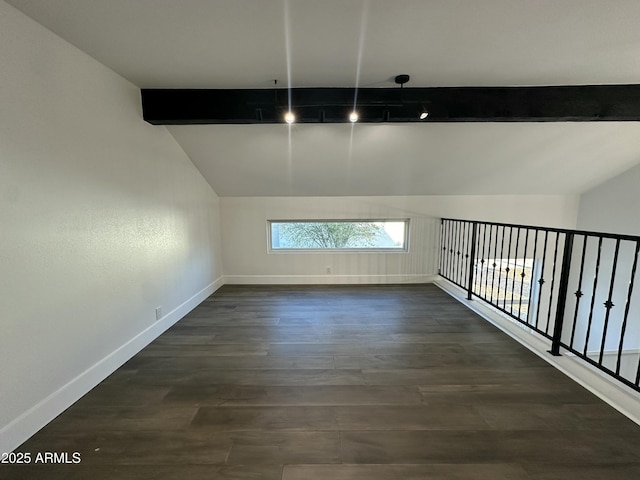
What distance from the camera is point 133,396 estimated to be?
1.93 m

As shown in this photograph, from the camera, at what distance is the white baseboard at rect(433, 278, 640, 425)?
1748mm

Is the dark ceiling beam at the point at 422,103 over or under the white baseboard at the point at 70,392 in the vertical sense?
over

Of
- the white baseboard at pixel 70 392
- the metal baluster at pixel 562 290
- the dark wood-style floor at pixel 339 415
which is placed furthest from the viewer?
the metal baluster at pixel 562 290

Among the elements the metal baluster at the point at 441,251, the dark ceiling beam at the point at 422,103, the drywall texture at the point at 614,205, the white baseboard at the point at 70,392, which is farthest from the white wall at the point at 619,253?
the white baseboard at the point at 70,392

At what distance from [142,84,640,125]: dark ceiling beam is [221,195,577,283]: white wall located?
1818 mm

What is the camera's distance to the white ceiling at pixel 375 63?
5.33ft

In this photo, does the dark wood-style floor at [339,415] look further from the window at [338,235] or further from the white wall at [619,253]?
the white wall at [619,253]

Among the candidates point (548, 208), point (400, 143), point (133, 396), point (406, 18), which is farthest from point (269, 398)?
point (548, 208)

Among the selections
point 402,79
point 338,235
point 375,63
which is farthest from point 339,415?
point 338,235

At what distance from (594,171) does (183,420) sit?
5.72 m

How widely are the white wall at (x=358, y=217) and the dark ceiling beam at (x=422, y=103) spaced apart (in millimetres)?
1818

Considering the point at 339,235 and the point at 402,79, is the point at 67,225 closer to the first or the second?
the point at 402,79

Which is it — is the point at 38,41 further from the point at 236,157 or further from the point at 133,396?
the point at 133,396

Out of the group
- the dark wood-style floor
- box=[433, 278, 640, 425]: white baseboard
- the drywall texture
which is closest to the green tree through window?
box=[433, 278, 640, 425]: white baseboard
